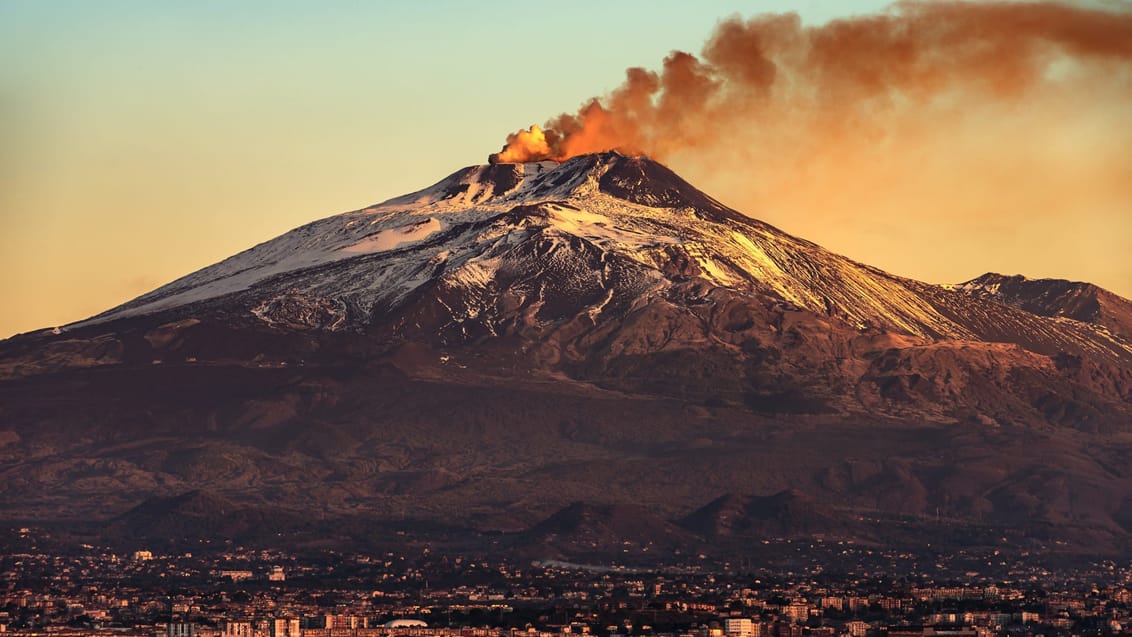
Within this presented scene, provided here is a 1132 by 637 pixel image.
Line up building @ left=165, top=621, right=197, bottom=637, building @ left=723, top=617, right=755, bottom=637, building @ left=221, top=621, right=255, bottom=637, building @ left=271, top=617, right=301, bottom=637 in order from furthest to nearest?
building @ left=271, top=617, right=301, bottom=637
building @ left=221, top=621, right=255, bottom=637
building @ left=165, top=621, right=197, bottom=637
building @ left=723, top=617, right=755, bottom=637

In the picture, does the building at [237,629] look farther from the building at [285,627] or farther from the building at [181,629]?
the building at [181,629]

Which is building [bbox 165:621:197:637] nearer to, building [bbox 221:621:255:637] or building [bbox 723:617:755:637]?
building [bbox 221:621:255:637]

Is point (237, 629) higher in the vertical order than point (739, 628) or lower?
higher

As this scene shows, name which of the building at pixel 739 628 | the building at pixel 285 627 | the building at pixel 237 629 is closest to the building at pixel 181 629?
the building at pixel 237 629

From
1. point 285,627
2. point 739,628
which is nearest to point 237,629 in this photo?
point 285,627

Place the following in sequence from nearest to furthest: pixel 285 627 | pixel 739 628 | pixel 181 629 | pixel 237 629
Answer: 1. pixel 739 628
2. pixel 181 629
3. pixel 237 629
4. pixel 285 627

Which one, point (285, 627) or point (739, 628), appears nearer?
point (739, 628)

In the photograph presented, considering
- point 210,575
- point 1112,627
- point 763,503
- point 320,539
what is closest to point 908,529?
point 763,503

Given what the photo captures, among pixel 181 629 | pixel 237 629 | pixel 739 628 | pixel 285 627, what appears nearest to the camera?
pixel 739 628

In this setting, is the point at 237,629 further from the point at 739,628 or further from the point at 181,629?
the point at 739,628

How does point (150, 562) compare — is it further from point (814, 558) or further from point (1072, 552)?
point (1072, 552)

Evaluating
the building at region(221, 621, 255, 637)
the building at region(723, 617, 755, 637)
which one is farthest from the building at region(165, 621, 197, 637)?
the building at region(723, 617, 755, 637)
